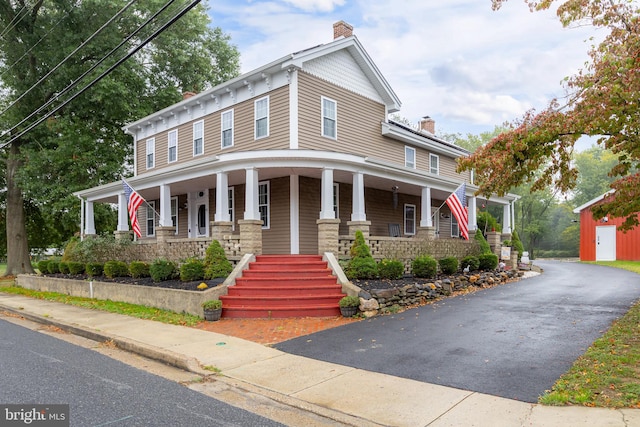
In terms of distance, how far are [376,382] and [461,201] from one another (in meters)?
10.1

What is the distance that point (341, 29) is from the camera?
16875 millimetres

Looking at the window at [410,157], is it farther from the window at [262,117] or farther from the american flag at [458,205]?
the window at [262,117]

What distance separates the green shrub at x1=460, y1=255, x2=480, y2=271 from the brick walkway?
7625 millimetres

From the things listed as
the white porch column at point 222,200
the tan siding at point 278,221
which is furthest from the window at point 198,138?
the white porch column at point 222,200

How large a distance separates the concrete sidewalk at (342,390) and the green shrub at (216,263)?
329 cm

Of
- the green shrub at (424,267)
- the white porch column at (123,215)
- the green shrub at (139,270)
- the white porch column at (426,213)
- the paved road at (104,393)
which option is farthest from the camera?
the white porch column at (123,215)

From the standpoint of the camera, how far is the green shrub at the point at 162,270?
1291cm

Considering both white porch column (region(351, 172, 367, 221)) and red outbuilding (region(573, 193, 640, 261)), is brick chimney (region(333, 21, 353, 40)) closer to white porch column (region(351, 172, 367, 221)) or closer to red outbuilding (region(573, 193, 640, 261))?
white porch column (region(351, 172, 367, 221))

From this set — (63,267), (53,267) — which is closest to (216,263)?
(63,267)

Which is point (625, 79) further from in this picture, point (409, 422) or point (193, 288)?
point (193, 288)

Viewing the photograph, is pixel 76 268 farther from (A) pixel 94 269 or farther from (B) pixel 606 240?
(B) pixel 606 240

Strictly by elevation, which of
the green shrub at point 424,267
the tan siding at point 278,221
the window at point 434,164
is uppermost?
the window at point 434,164

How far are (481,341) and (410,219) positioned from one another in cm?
1222

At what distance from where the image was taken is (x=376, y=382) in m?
5.50
